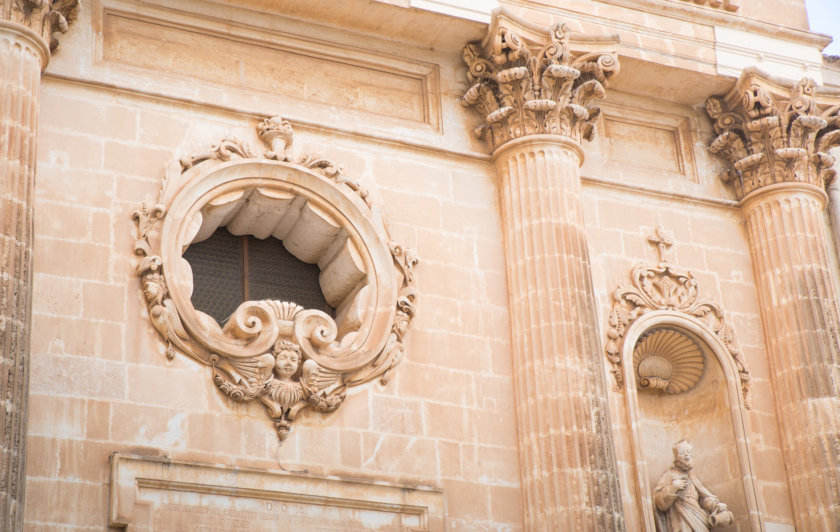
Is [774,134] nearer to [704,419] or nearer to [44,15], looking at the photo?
[704,419]

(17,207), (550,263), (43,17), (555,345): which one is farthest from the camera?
(550,263)

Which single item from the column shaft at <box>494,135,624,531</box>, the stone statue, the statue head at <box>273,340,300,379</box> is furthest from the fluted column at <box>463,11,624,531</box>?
the statue head at <box>273,340,300,379</box>

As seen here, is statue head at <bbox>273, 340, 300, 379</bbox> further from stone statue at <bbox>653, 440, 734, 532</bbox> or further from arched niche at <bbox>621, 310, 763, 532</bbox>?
stone statue at <bbox>653, 440, 734, 532</bbox>

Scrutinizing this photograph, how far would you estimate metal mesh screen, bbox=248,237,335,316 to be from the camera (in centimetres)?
1634

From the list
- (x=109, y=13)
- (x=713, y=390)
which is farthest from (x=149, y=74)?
(x=713, y=390)

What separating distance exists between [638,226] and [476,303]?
8.67ft

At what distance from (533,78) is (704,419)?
4.44 meters

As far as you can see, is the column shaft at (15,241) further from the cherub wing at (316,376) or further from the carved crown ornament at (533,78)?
the carved crown ornament at (533,78)

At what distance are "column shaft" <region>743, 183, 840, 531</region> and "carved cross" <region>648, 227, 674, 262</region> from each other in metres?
1.24

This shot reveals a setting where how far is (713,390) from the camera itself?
695 inches

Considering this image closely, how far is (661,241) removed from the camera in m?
18.0

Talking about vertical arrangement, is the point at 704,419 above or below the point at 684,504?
above

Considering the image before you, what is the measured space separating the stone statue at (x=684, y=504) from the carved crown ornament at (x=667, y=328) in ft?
3.80

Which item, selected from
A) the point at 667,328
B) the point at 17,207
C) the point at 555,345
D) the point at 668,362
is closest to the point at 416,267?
the point at 555,345
